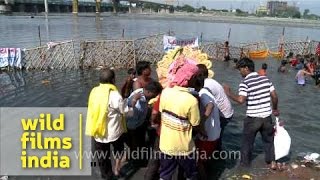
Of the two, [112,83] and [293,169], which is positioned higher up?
[112,83]

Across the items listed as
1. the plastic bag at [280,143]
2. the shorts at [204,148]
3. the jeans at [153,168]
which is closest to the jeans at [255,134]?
the plastic bag at [280,143]

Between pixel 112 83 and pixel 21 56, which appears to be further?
pixel 21 56

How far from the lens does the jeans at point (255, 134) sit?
6.84 meters

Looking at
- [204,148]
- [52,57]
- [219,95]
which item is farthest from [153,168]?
[52,57]

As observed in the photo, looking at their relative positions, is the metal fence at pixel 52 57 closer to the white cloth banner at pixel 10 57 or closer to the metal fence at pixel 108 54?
the white cloth banner at pixel 10 57

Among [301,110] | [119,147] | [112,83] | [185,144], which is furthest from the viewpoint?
[301,110]

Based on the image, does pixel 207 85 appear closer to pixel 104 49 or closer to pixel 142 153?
pixel 142 153

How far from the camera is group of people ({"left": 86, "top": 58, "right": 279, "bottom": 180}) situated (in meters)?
5.15

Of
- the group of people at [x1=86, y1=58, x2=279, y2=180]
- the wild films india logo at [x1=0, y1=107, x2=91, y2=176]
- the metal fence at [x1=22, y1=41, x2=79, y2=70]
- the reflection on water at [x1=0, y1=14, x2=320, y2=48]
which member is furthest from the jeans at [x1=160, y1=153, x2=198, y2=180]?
the reflection on water at [x1=0, y1=14, x2=320, y2=48]

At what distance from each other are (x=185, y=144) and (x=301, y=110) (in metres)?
8.94

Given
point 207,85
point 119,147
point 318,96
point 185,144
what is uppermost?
point 207,85

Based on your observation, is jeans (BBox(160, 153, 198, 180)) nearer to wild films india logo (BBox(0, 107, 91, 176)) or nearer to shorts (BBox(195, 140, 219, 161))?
shorts (BBox(195, 140, 219, 161))

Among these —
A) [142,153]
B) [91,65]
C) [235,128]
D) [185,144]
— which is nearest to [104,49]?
[91,65]

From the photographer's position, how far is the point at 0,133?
29.1 feet
